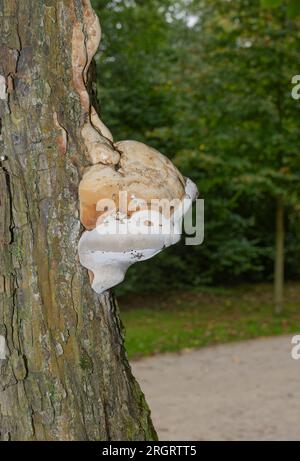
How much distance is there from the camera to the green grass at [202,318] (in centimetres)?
993

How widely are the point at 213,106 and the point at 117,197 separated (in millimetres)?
10052

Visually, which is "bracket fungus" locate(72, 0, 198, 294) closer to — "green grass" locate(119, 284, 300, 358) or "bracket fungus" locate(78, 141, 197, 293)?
"bracket fungus" locate(78, 141, 197, 293)

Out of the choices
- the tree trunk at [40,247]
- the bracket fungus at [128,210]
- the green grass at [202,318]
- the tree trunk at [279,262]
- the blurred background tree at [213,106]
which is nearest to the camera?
the bracket fungus at [128,210]

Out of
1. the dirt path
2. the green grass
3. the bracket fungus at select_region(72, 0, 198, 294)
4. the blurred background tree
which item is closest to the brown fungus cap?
the bracket fungus at select_region(72, 0, 198, 294)

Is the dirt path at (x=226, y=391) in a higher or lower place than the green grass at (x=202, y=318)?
higher

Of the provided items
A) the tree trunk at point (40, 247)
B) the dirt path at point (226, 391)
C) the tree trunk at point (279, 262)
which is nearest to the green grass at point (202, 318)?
the tree trunk at point (279, 262)

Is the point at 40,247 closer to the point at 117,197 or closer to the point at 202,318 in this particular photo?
the point at 117,197

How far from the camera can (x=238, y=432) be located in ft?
20.4

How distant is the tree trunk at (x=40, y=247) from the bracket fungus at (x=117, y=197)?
1.7 inches

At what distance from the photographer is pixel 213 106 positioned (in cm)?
1121

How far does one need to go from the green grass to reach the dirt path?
1.25ft

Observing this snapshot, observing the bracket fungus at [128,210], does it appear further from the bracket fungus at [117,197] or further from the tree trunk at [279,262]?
the tree trunk at [279,262]

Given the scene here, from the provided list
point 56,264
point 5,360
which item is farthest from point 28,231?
point 5,360
